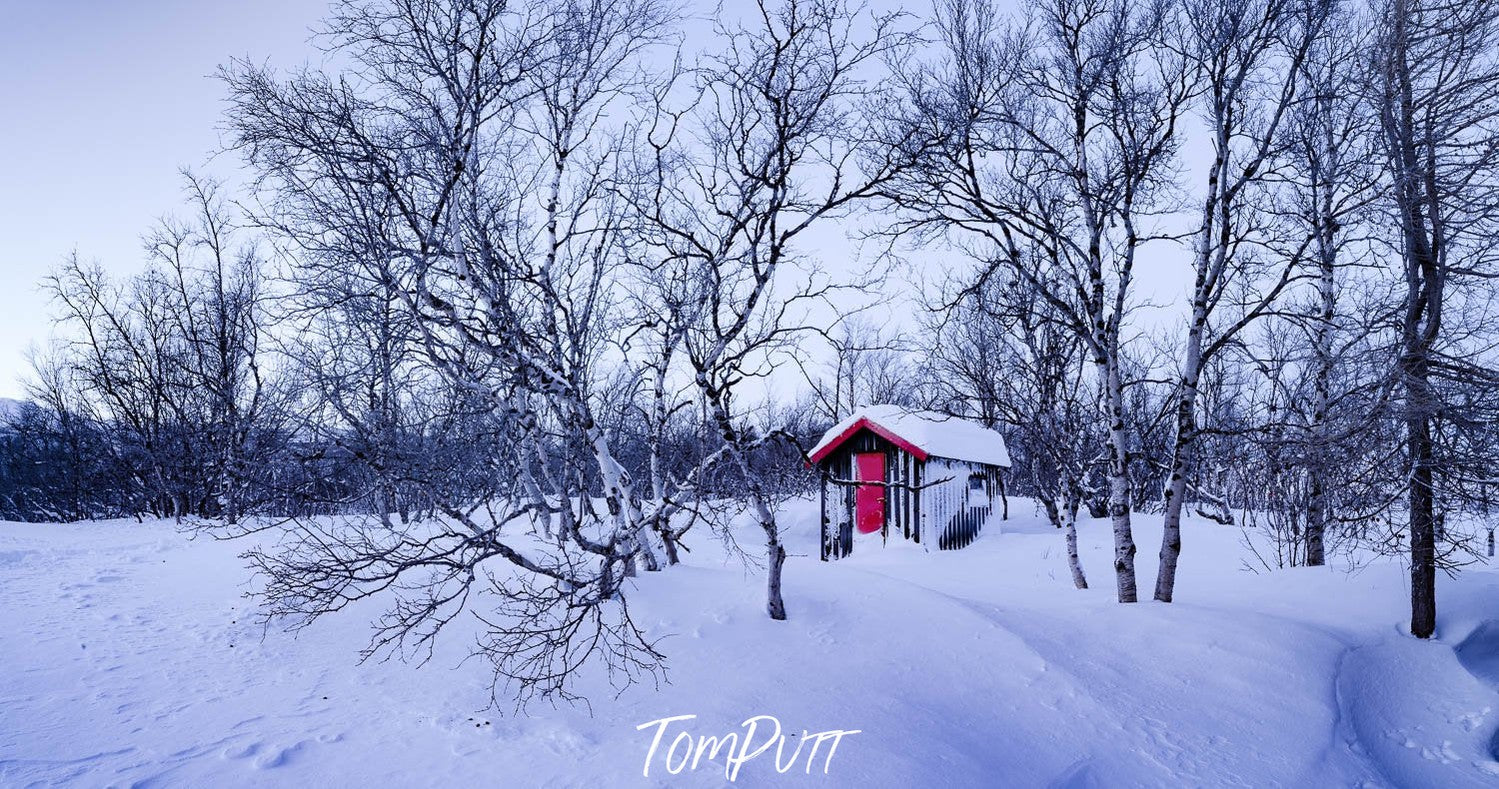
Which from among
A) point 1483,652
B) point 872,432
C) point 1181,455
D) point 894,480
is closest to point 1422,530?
point 1483,652

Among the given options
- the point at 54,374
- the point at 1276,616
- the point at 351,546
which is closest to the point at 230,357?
the point at 54,374

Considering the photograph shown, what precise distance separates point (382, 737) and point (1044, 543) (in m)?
16.8

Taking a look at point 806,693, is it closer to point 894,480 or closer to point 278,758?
point 278,758

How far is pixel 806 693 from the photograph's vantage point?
5.18 meters

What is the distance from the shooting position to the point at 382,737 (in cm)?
408

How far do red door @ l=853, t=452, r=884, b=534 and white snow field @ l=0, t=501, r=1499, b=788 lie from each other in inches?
347

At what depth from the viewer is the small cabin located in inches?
661

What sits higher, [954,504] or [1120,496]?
[1120,496]

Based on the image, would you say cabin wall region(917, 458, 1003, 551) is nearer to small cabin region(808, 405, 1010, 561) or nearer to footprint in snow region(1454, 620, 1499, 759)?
small cabin region(808, 405, 1010, 561)

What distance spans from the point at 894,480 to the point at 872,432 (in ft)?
4.26

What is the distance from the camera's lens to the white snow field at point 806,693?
393cm

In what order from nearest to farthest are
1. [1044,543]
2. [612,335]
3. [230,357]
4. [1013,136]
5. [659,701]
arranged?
1. [659,701]
2. [1013,136]
3. [612,335]
4. [1044,543]
5. [230,357]

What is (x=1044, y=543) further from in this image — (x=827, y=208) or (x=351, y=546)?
(x=351, y=546)

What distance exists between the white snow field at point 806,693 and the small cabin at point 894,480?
27.6 ft
